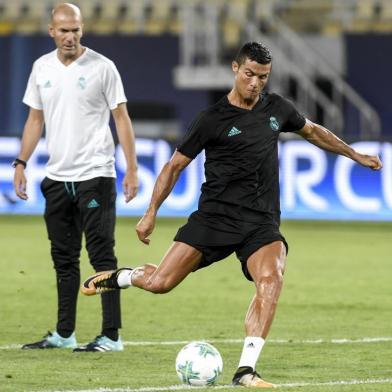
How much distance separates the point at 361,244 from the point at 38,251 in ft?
14.6

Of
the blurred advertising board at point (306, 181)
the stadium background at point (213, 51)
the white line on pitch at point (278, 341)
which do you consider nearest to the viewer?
the white line on pitch at point (278, 341)

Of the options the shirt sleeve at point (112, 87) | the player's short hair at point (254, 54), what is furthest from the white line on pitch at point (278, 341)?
the player's short hair at point (254, 54)

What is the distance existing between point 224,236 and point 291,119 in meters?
0.80

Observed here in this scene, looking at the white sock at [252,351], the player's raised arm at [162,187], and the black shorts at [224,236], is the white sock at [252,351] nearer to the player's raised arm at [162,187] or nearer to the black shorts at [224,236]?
the black shorts at [224,236]

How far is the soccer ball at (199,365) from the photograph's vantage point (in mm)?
6941

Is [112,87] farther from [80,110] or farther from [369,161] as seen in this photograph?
[369,161]

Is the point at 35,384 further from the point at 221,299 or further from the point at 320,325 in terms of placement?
the point at 221,299

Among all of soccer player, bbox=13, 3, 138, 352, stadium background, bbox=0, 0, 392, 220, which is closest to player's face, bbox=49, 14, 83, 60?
soccer player, bbox=13, 3, 138, 352

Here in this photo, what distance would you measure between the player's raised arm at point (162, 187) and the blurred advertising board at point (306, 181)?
1198 cm

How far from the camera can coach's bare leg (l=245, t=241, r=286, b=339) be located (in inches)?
275

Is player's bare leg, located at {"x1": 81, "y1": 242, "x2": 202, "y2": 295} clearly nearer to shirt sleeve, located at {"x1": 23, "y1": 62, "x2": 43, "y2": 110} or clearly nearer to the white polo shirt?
the white polo shirt

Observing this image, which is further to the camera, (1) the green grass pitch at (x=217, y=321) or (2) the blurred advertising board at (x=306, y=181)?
(2) the blurred advertising board at (x=306, y=181)

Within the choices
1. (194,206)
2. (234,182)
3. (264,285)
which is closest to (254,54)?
(234,182)

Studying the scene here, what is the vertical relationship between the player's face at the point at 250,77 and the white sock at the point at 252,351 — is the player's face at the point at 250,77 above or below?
above
